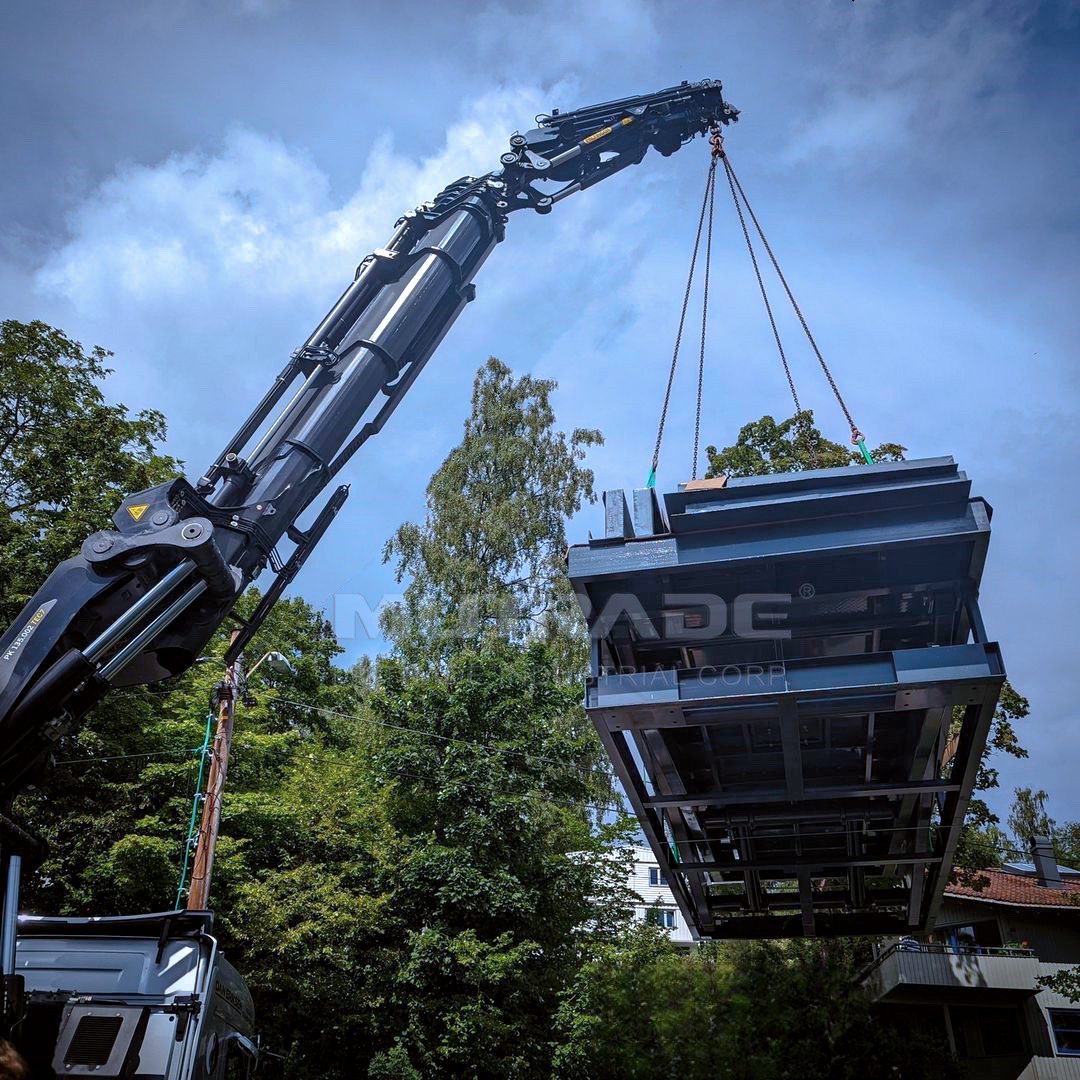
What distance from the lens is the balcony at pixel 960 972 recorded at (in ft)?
72.8

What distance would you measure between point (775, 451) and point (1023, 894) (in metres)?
13.7

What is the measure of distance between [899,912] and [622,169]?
929 cm

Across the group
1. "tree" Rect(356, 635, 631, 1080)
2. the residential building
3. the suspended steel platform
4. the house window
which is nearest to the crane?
the suspended steel platform

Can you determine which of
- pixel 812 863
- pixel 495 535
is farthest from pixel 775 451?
pixel 812 863

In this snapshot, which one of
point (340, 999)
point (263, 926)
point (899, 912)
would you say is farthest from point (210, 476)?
point (340, 999)

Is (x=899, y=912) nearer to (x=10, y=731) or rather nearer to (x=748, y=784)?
(x=748, y=784)

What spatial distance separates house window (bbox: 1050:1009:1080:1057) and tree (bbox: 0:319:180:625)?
24037 mm

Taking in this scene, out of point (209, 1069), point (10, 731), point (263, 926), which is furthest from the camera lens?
point (263, 926)

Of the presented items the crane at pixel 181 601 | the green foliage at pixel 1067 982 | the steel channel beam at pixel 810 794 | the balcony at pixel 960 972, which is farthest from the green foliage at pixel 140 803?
the balcony at pixel 960 972

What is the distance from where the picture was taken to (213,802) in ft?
42.2

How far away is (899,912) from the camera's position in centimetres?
1093

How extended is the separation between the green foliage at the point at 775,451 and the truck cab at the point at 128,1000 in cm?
1548

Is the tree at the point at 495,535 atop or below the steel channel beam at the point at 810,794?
atop

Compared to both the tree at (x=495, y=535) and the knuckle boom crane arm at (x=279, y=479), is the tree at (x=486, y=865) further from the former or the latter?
the knuckle boom crane arm at (x=279, y=479)
